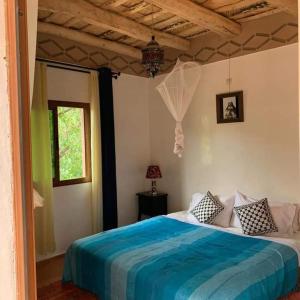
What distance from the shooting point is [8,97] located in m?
0.60

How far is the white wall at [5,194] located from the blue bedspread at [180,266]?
5.57 ft

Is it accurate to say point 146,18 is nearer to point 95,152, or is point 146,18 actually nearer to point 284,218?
point 95,152

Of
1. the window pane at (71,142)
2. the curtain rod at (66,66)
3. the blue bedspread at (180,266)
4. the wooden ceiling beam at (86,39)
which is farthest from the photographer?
the window pane at (71,142)

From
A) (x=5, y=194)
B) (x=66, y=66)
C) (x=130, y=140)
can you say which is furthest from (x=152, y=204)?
(x=5, y=194)

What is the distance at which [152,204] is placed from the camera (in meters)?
4.57

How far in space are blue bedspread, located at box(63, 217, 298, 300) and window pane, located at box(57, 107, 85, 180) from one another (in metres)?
1.23

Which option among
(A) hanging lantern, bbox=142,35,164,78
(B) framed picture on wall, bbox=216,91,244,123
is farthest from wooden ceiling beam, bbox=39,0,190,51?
(B) framed picture on wall, bbox=216,91,244,123

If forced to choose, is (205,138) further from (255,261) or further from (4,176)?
(4,176)

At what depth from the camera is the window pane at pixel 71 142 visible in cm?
401

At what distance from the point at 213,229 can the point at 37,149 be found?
220 cm

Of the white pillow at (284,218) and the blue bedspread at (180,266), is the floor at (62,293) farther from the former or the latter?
the white pillow at (284,218)

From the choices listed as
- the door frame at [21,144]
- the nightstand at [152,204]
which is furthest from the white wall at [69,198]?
the door frame at [21,144]

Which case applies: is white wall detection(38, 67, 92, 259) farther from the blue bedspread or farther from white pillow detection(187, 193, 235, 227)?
white pillow detection(187, 193, 235, 227)

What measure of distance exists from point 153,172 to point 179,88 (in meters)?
1.55
